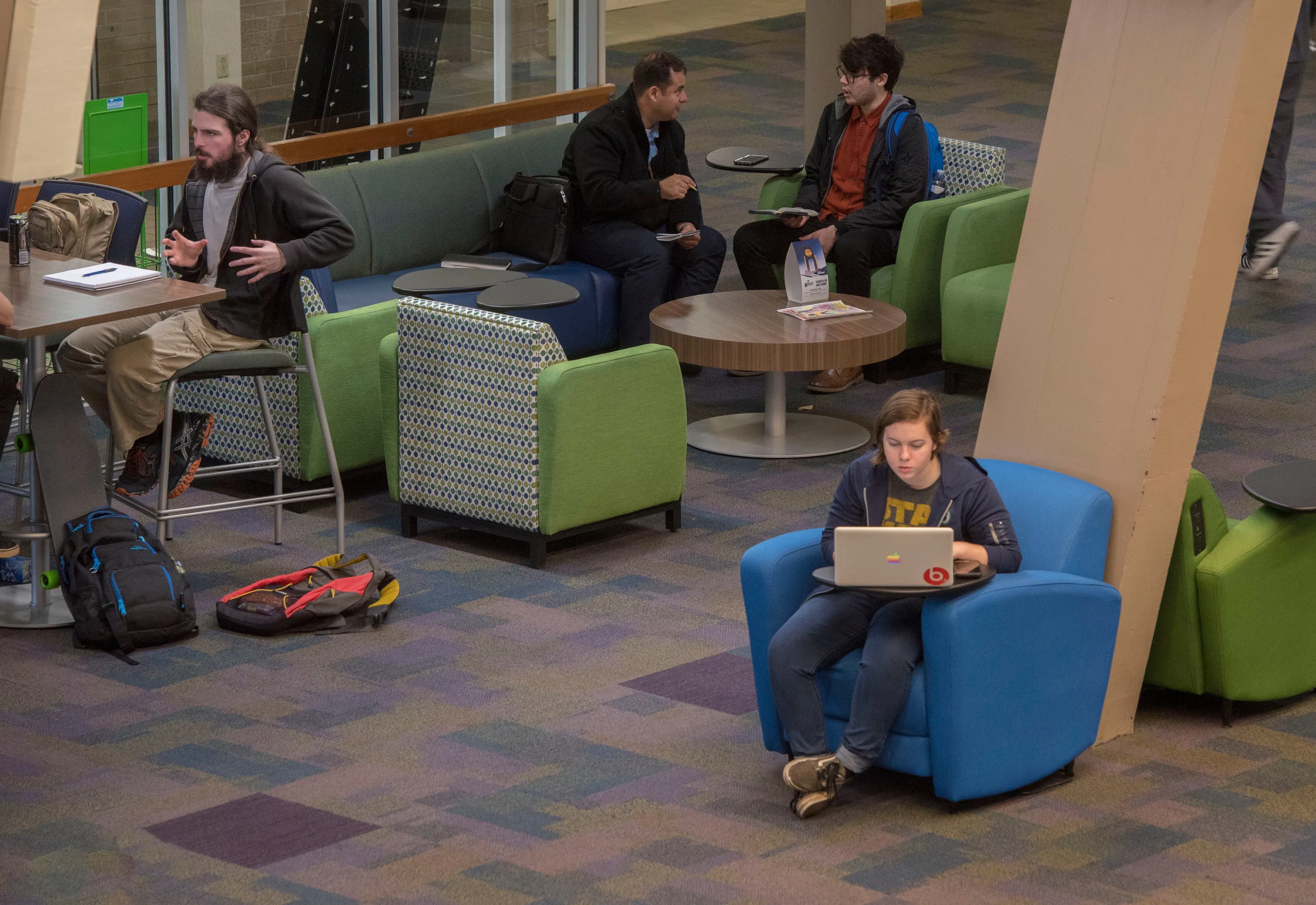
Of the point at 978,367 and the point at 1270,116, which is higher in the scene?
the point at 1270,116

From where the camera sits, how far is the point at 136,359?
5.71m

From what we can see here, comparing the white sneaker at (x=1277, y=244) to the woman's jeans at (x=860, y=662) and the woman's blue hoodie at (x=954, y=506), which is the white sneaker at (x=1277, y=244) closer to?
the woman's blue hoodie at (x=954, y=506)

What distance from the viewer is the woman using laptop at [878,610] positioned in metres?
4.25

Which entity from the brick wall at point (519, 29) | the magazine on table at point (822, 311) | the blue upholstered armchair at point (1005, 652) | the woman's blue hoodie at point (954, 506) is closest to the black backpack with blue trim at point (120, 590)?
the blue upholstered armchair at point (1005, 652)

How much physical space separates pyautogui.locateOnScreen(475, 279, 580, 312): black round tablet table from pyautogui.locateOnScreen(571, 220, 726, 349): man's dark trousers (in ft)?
2.93

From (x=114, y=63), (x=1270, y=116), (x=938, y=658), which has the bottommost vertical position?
(x=938, y=658)

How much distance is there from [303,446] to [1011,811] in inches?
121

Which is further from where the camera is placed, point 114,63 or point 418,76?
point 418,76

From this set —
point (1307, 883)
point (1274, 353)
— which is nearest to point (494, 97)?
point (1274, 353)

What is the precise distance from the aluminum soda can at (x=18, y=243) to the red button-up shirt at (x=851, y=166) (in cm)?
369

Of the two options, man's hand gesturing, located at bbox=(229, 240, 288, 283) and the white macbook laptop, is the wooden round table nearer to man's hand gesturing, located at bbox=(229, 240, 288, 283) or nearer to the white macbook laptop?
man's hand gesturing, located at bbox=(229, 240, 288, 283)

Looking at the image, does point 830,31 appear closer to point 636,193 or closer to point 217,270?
point 636,193

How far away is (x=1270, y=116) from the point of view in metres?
4.42

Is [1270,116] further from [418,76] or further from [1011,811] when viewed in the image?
[418,76]
